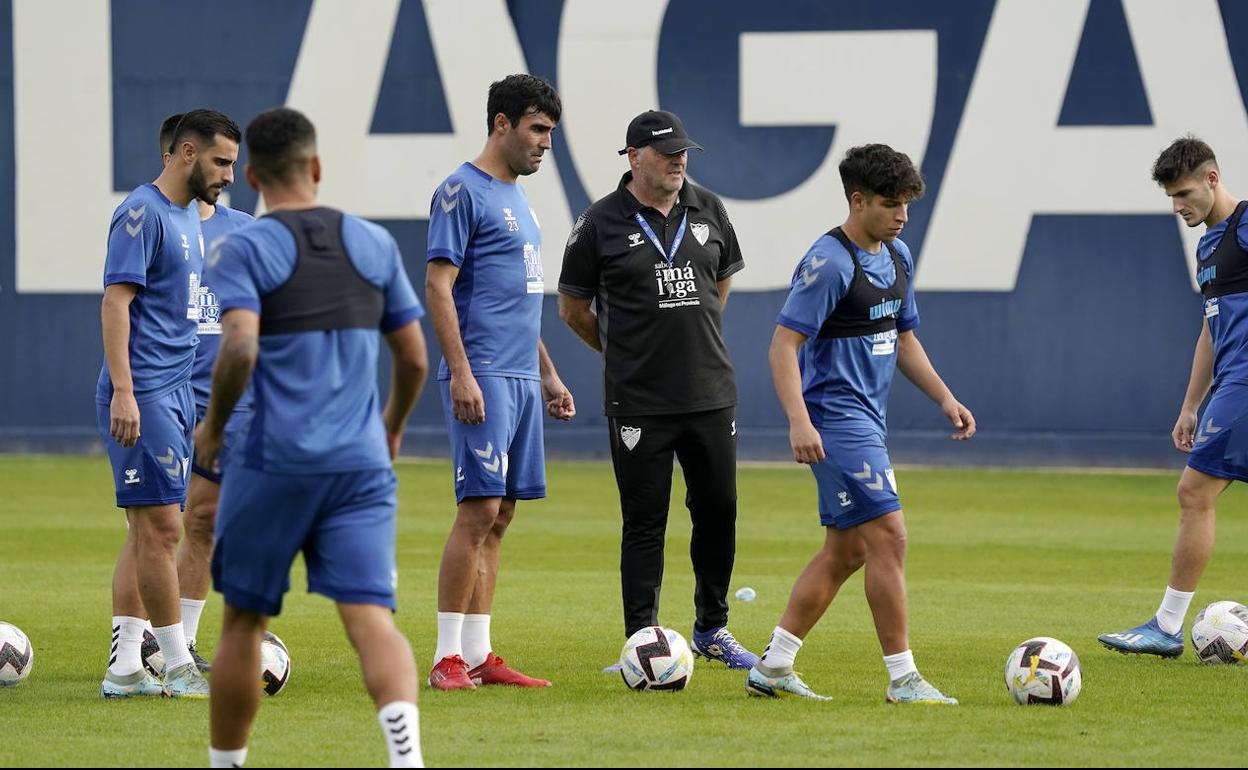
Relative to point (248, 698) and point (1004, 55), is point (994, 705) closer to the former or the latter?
point (248, 698)

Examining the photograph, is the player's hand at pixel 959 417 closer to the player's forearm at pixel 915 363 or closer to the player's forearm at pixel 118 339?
the player's forearm at pixel 915 363

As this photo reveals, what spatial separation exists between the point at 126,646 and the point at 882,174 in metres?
3.48

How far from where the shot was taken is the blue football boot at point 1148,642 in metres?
8.18

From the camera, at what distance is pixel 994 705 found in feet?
22.2

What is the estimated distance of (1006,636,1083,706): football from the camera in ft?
22.0

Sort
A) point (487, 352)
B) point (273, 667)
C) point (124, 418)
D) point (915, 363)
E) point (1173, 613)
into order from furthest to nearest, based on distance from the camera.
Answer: point (1173, 613), point (487, 352), point (915, 363), point (273, 667), point (124, 418)

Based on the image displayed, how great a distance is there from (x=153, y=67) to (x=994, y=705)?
16.5 meters

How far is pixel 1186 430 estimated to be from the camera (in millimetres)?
8820

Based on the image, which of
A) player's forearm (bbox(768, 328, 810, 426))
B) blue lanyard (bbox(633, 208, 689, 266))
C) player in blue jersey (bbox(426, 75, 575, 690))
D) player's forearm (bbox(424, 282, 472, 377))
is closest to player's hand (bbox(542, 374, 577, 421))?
player in blue jersey (bbox(426, 75, 575, 690))

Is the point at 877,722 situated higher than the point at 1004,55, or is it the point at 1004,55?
the point at 1004,55

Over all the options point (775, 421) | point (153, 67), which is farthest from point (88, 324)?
point (775, 421)

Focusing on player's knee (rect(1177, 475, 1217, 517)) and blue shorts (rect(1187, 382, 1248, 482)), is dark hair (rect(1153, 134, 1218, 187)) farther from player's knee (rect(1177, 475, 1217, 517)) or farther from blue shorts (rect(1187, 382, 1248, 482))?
player's knee (rect(1177, 475, 1217, 517))

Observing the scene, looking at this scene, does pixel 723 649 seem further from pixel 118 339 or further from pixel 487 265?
pixel 118 339

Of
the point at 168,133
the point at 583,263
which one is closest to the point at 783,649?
the point at 583,263
